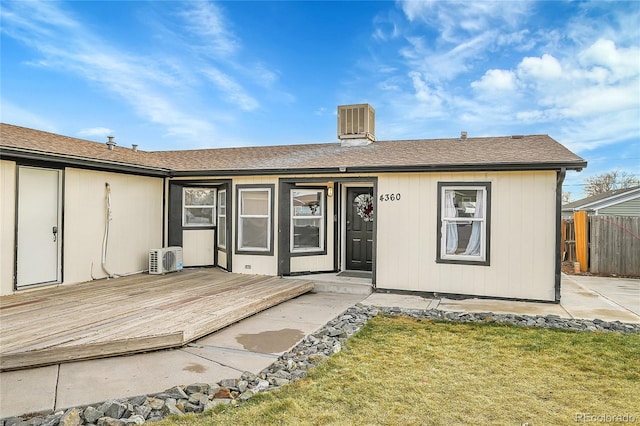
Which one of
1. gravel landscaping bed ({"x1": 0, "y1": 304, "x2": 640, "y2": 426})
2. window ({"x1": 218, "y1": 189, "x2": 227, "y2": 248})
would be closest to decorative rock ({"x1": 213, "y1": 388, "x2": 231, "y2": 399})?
gravel landscaping bed ({"x1": 0, "y1": 304, "x2": 640, "y2": 426})

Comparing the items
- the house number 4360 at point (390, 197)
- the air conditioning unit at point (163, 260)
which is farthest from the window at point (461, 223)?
the air conditioning unit at point (163, 260)

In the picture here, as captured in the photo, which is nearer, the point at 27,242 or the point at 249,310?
the point at 249,310

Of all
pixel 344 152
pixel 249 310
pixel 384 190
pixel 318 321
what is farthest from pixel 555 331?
pixel 344 152

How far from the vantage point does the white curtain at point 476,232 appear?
23.1 feet

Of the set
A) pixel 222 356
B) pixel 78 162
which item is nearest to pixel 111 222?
pixel 78 162

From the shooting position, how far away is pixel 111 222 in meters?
7.90

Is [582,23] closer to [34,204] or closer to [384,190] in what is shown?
[384,190]

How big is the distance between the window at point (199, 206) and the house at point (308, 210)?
0.03m

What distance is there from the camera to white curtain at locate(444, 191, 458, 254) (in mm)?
7180

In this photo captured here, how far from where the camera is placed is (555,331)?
16.7ft

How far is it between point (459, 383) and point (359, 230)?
224 inches

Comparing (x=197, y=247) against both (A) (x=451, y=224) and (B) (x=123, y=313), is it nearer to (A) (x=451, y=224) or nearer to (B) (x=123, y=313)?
(B) (x=123, y=313)

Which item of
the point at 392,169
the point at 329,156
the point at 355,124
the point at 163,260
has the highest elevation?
the point at 355,124

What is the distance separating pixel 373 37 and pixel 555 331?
10823 mm
